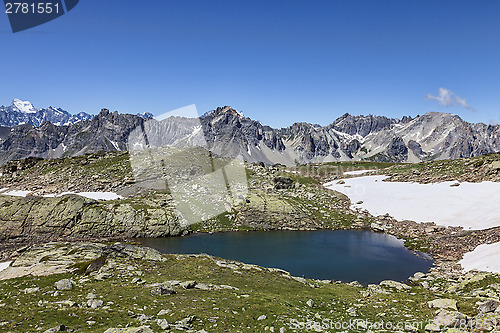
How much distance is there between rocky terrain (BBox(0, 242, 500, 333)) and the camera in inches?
768

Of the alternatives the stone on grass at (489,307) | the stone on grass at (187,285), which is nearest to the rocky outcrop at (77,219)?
the stone on grass at (187,285)

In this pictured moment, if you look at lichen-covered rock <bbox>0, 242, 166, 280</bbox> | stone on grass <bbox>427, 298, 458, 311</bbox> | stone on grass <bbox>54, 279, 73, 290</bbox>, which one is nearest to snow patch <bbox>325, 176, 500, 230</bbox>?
stone on grass <bbox>427, 298, 458, 311</bbox>

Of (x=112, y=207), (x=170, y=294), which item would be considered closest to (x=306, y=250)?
(x=170, y=294)

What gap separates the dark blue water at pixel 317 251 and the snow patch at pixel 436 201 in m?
17.4

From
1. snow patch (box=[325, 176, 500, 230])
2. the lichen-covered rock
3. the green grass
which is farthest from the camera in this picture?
snow patch (box=[325, 176, 500, 230])

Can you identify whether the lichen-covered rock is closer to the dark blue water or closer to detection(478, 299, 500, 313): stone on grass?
the dark blue water

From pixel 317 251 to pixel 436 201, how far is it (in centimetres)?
5210

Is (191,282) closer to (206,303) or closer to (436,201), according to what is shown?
(206,303)

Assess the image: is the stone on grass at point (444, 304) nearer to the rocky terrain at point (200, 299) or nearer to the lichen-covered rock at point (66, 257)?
the rocky terrain at point (200, 299)

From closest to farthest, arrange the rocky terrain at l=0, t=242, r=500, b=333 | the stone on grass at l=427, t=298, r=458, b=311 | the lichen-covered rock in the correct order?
the rocky terrain at l=0, t=242, r=500, b=333, the stone on grass at l=427, t=298, r=458, b=311, the lichen-covered rock

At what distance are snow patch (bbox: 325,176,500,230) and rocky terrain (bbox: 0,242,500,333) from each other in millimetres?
39496

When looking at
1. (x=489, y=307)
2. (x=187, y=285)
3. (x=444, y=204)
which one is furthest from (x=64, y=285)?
(x=444, y=204)

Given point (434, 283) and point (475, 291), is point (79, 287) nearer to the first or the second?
point (475, 291)

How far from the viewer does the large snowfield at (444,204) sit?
50.6 m
